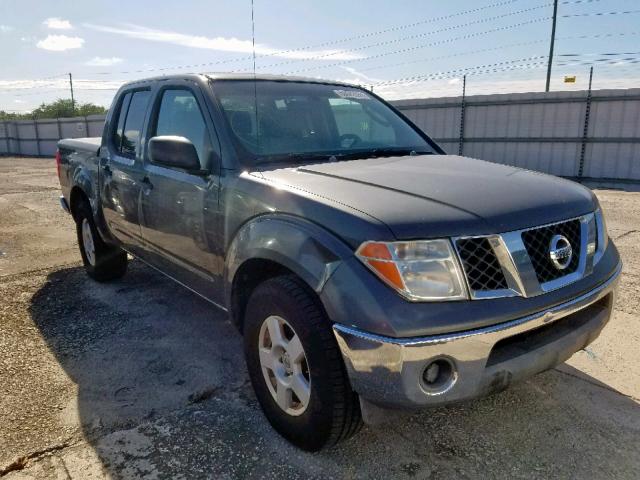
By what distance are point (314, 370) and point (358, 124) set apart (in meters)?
1.94

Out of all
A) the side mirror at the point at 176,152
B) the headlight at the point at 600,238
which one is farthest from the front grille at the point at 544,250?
the side mirror at the point at 176,152

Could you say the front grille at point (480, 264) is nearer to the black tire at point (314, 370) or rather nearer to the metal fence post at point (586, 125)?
the black tire at point (314, 370)

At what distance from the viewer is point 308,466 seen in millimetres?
2215

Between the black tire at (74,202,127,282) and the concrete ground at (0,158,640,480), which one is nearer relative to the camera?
the concrete ground at (0,158,640,480)

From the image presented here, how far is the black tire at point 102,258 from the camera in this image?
183 inches

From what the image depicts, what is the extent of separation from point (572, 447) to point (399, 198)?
4.64 ft

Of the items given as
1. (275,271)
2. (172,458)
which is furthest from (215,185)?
(172,458)

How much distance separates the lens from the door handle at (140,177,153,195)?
3359mm

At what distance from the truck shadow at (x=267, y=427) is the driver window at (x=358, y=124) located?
163cm

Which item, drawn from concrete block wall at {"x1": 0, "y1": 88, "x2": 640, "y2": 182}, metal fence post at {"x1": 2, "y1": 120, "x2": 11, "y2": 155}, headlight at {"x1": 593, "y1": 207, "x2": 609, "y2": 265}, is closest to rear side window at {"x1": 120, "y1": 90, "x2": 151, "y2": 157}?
headlight at {"x1": 593, "y1": 207, "x2": 609, "y2": 265}

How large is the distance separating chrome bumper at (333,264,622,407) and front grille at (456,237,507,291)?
0.16 meters

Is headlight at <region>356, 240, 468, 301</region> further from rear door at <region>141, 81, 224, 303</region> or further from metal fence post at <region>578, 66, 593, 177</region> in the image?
metal fence post at <region>578, 66, 593, 177</region>

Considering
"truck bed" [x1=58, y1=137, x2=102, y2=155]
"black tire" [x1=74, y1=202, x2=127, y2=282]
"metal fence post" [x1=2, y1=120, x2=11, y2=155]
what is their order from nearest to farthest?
"truck bed" [x1=58, y1=137, x2=102, y2=155] < "black tire" [x1=74, y1=202, x2=127, y2=282] < "metal fence post" [x1=2, y1=120, x2=11, y2=155]

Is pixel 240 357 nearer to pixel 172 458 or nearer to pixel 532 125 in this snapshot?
pixel 172 458
